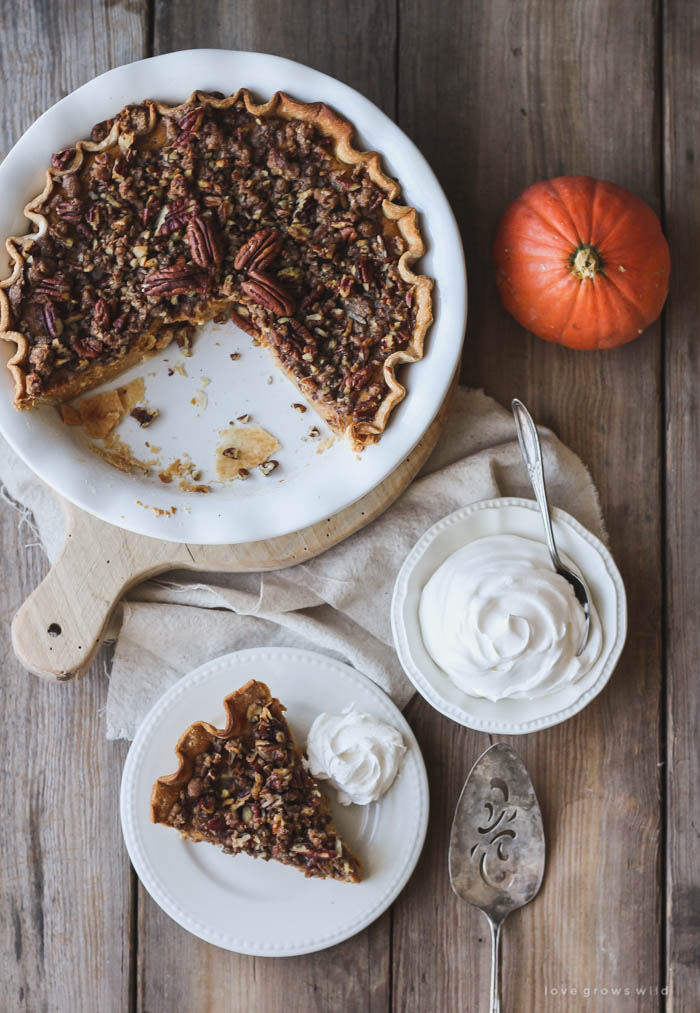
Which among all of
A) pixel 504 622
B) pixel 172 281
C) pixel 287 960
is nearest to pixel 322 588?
pixel 504 622

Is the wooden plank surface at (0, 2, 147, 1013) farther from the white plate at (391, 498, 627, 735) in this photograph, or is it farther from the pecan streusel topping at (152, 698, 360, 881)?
the white plate at (391, 498, 627, 735)

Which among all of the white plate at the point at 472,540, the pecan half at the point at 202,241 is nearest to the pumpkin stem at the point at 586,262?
the white plate at the point at 472,540

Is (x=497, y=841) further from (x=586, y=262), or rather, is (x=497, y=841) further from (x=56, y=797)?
(x=586, y=262)

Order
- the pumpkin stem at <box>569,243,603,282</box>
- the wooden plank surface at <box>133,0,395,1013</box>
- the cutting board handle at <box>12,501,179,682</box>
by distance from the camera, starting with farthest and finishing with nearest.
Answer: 1. the wooden plank surface at <box>133,0,395,1013</box>
2. the cutting board handle at <box>12,501,179,682</box>
3. the pumpkin stem at <box>569,243,603,282</box>

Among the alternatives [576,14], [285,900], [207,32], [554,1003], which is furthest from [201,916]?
[576,14]

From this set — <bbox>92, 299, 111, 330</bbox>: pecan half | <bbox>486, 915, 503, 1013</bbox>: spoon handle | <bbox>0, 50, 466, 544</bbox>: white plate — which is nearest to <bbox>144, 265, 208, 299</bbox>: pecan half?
<bbox>92, 299, 111, 330</bbox>: pecan half

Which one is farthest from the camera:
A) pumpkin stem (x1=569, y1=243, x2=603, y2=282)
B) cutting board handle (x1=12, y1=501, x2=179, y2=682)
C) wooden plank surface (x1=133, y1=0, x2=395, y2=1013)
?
wooden plank surface (x1=133, y1=0, x2=395, y2=1013)
